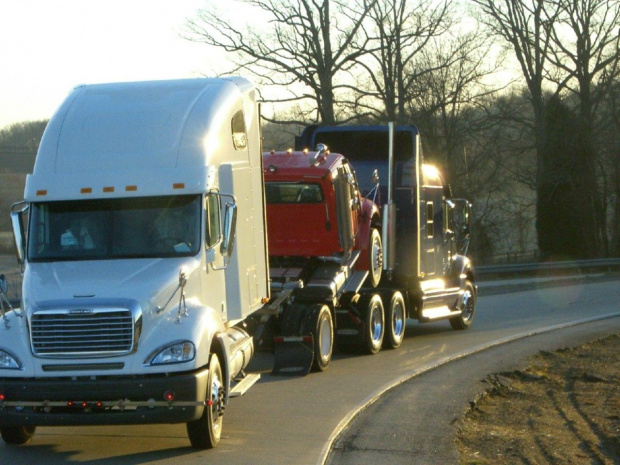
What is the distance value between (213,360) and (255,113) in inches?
153

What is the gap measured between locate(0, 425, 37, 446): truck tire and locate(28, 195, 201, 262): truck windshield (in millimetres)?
1590

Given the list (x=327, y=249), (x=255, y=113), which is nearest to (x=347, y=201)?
(x=327, y=249)

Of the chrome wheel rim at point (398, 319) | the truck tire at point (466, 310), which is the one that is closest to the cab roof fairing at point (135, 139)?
the chrome wheel rim at point (398, 319)

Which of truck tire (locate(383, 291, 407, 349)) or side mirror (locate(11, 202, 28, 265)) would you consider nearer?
side mirror (locate(11, 202, 28, 265))

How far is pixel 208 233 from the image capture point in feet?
32.1

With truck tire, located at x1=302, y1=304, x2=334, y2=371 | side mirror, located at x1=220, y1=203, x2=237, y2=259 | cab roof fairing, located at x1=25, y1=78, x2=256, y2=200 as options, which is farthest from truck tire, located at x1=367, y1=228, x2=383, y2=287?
side mirror, located at x1=220, y1=203, x2=237, y2=259

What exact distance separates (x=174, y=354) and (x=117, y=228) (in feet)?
5.37

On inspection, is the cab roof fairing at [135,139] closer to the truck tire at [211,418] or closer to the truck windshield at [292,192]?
the truck tire at [211,418]

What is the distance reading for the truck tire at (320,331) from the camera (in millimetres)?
14086

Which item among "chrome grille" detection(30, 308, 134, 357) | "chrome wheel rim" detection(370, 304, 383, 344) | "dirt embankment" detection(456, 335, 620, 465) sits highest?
"chrome grille" detection(30, 308, 134, 357)

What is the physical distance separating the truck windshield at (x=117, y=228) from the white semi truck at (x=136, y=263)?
12 mm

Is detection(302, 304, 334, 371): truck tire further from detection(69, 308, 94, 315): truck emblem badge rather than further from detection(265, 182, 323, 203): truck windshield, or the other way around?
detection(69, 308, 94, 315): truck emblem badge

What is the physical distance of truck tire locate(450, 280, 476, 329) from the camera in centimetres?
2044

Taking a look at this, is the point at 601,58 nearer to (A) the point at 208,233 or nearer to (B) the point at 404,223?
(B) the point at 404,223
